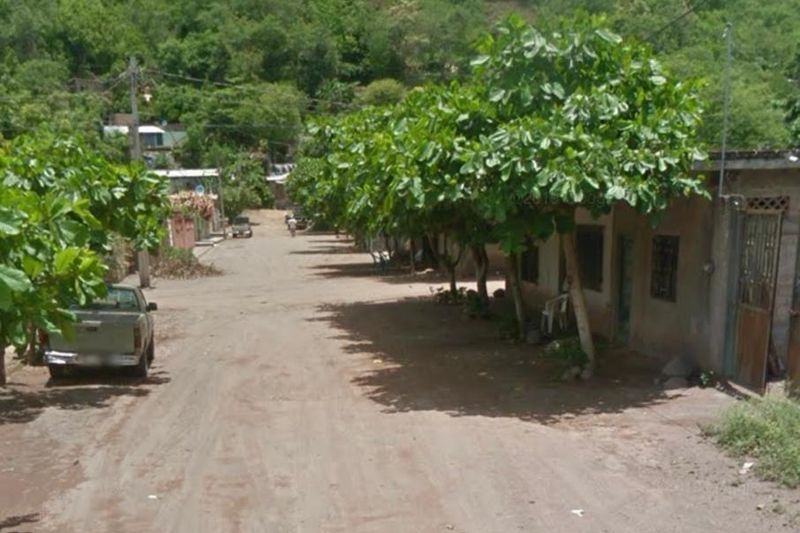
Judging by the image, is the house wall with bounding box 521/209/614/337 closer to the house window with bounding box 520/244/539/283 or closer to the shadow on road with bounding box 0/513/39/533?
the house window with bounding box 520/244/539/283

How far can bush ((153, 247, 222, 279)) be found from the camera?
38031 mm

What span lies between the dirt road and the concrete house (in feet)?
2.94

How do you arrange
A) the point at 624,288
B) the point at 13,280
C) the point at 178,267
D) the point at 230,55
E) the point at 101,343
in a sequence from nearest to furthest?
the point at 13,280 → the point at 101,343 → the point at 624,288 → the point at 178,267 → the point at 230,55

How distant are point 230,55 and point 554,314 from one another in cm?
9060

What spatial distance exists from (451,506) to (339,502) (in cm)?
95

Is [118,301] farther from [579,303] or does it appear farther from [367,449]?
[579,303]

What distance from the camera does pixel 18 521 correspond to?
746cm

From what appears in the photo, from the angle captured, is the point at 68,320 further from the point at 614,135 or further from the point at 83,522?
the point at 614,135

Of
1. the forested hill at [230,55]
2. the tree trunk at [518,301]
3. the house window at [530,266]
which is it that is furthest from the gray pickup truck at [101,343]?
the forested hill at [230,55]

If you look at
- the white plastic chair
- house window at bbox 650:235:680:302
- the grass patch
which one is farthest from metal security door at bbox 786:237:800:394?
the white plastic chair

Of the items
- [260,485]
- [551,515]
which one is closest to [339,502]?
[260,485]

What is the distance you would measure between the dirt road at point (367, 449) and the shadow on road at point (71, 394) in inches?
2.3

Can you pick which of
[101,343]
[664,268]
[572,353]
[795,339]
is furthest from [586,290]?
[101,343]

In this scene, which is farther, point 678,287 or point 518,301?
point 518,301
